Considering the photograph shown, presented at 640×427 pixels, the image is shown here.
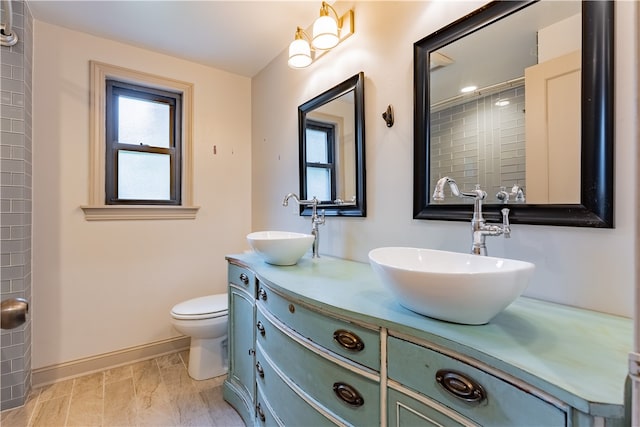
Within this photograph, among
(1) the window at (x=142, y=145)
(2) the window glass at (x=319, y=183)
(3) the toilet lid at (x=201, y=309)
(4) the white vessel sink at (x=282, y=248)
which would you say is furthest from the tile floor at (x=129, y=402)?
(2) the window glass at (x=319, y=183)

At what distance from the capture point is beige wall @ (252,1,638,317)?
0.78m

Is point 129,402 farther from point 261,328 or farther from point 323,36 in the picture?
point 323,36

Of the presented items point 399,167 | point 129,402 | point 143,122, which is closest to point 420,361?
point 399,167

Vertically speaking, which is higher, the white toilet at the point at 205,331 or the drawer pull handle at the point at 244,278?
the drawer pull handle at the point at 244,278

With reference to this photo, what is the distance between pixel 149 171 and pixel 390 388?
7.66 ft

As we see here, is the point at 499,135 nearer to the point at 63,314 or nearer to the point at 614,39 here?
the point at 614,39

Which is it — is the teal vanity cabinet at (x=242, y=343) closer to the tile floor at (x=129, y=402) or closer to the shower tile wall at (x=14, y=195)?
the tile floor at (x=129, y=402)

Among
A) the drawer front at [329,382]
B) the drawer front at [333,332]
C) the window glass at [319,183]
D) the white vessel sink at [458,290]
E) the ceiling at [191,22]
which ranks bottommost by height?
the drawer front at [329,382]

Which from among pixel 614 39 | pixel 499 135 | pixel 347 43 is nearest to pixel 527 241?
pixel 499 135

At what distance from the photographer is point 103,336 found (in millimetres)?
2088

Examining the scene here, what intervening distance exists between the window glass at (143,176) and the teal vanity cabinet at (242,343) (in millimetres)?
1101

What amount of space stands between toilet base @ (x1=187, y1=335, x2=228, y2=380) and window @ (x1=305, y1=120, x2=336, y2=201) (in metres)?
1.20

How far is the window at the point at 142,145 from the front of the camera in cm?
218

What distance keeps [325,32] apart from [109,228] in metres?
1.93
